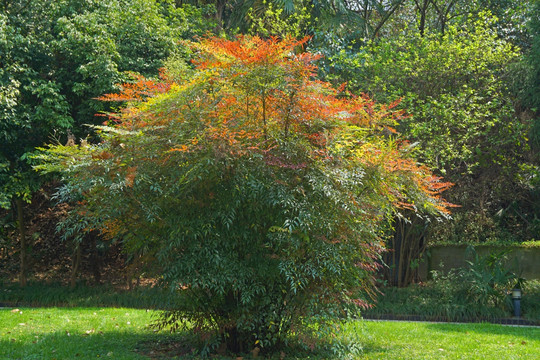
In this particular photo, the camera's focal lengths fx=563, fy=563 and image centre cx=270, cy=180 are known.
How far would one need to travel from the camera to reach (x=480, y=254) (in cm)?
1366

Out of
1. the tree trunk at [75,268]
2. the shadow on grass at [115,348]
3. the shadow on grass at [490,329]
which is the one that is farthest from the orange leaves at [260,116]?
the tree trunk at [75,268]

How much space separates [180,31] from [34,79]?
3983mm

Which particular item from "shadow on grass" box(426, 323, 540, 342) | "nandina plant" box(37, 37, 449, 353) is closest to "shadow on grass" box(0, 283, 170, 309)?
"shadow on grass" box(426, 323, 540, 342)

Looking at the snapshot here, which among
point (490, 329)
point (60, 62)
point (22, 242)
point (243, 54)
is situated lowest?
point (490, 329)

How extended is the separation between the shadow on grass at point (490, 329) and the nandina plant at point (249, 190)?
3289 millimetres

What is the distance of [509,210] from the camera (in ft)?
51.8

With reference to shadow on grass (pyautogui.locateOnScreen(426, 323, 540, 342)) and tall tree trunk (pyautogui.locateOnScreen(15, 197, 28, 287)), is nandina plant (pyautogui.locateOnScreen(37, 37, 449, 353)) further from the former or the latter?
tall tree trunk (pyautogui.locateOnScreen(15, 197, 28, 287))

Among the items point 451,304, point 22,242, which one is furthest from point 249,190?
point 22,242

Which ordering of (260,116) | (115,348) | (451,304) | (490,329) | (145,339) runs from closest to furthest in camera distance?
(260,116) < (115,348) < (145,339) < (490,329) < (451,304)

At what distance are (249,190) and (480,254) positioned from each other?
9.45 m

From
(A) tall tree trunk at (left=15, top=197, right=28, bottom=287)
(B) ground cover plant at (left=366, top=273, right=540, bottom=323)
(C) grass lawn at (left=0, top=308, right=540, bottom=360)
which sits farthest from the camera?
(A) tall tree trunk at (left=15, top=197, right=28, bottom=287)

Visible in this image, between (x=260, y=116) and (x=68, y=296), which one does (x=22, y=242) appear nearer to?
(x=68, y=296)

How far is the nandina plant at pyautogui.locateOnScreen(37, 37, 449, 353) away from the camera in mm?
6020

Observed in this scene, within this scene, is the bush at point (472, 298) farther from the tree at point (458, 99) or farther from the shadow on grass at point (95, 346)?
the shadow on grass at point (95, 346)
